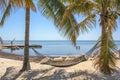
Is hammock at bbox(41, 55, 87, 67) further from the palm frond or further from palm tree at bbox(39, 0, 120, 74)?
the palm frond

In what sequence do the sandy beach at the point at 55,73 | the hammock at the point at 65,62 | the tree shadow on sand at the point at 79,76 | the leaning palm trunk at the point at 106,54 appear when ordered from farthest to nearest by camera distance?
the hammock at the point at 65,62 < the sandy beach at the point at 55,73 < the tree shadow on sand at the point at 79,76 < the leaning palm trunk at the point at 106,54

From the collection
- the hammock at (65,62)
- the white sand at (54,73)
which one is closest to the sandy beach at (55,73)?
the white sand at (54,73)

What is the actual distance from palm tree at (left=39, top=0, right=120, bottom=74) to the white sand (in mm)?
378

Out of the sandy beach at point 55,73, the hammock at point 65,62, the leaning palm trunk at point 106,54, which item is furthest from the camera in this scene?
the hammock at point 65,62

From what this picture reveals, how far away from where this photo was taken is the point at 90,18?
38.2ft

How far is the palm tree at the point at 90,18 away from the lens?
10203 mm

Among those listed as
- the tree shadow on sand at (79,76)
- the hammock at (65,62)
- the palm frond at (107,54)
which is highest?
the palm frond at (107,54)

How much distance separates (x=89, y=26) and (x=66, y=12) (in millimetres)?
1726

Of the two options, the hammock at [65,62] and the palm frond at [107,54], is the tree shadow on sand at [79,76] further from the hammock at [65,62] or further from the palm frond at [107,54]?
the hammock at [65,62]

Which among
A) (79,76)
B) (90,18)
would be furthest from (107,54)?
(90,18)

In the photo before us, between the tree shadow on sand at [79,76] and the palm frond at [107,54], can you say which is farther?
the tree shadow on sand at [79,76]

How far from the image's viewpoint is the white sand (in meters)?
10.4

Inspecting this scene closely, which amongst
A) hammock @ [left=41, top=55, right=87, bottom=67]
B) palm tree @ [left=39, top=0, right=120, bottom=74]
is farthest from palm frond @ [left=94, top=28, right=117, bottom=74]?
hammock @ [left=41, top=55, right=87, bottom=67]

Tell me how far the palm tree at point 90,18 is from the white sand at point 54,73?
1.24ft
